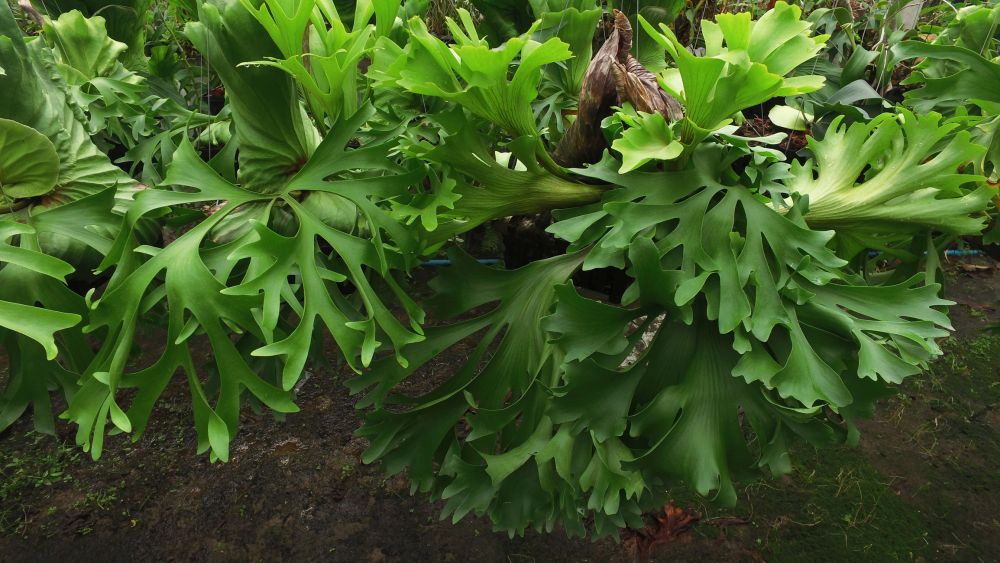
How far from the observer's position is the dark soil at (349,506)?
131 centimetres

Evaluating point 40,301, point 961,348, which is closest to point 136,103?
point 40,301

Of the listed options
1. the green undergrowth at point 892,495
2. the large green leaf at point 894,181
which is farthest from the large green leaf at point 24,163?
the green undergrowth at point 892,495

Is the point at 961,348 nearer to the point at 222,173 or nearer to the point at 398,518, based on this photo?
the point at 398,518

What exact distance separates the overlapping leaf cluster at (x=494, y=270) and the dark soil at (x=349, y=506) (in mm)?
519

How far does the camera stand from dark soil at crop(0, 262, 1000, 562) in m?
1.31

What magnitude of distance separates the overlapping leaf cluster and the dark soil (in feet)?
1.70

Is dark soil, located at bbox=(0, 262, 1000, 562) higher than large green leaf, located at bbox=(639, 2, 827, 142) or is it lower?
lower

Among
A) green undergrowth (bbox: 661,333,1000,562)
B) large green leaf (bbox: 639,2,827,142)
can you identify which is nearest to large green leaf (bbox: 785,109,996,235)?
large green leaf (bbox: 639,2,827,142)

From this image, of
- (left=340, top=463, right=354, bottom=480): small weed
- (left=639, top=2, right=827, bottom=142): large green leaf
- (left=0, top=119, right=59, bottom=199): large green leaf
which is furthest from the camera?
(left=340, top=463, right=354, bottom=480): small weed

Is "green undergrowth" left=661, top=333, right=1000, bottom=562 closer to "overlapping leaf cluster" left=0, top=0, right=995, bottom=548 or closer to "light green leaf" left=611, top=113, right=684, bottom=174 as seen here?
"overlapping leaf cluster" left=0, top=0, right=995, bottom=548

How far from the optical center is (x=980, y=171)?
780 millimetres

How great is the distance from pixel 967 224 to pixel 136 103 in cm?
127

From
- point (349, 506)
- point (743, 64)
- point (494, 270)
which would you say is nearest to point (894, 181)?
point (743, 64)

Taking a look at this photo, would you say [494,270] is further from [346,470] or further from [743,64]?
[346,470]
